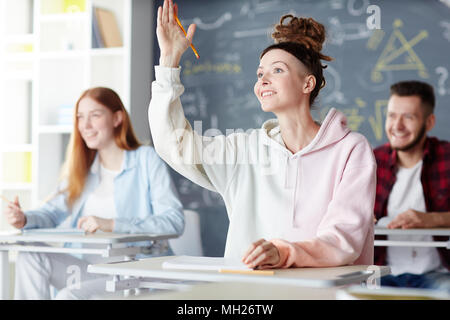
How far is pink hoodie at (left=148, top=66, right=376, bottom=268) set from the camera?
1.50 m

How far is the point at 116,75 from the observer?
14.5 ft

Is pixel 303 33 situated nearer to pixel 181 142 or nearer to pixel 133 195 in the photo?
pixel 181 142

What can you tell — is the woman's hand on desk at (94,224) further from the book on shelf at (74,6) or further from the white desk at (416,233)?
the book on shelf at (74,6)

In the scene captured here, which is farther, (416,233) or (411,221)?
(411,221)

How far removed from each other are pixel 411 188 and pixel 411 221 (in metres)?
0.47

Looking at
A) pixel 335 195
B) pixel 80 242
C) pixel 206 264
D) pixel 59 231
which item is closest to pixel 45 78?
pixel 59 231

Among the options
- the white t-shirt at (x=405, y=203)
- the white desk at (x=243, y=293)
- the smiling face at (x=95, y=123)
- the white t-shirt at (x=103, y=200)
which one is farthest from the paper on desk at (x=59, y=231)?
the white desk at (x=243, y=293)

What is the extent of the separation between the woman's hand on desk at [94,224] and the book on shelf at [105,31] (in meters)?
2.11

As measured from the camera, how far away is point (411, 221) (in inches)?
104

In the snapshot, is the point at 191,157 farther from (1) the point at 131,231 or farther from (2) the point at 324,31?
(1) the point at 131,231

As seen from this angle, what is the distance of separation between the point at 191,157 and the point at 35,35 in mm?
3250

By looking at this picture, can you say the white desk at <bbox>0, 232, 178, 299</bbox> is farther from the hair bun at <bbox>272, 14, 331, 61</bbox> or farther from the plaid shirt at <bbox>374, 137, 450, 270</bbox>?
the plaid shirt at <bbox>374, 137, 450, 270</bbox>

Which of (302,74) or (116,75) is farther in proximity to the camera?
(116,75)

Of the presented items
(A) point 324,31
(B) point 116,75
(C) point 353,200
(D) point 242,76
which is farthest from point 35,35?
(C) point 353,200
